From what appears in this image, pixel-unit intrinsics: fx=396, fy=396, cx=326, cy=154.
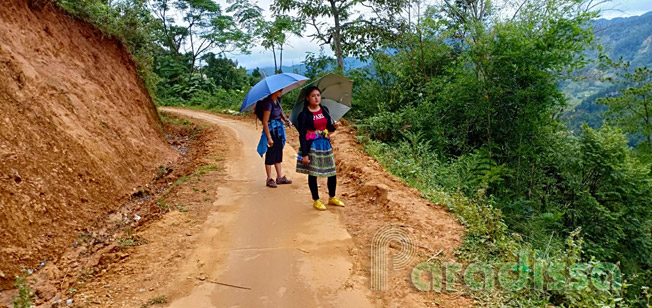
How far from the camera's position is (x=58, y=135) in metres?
6.18

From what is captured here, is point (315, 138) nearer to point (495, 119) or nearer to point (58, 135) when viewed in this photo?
point (58, 135)

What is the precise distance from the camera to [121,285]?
370 cm

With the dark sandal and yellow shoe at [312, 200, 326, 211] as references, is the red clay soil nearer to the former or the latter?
the dark sandal

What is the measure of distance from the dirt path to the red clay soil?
1863mm

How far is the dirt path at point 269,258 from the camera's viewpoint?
346 cm

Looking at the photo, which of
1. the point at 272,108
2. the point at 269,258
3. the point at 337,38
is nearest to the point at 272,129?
the point at 272,108

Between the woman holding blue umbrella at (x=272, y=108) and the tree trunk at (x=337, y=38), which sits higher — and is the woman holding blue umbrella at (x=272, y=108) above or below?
below

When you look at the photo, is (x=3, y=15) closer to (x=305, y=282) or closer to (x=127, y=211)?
(x=127, y=211)

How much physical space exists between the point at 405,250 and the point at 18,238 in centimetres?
427

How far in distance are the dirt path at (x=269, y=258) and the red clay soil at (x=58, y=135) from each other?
1.86 m

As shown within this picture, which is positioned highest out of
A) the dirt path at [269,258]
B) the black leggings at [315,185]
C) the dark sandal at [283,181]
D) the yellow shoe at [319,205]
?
the black leggings at [315,185]

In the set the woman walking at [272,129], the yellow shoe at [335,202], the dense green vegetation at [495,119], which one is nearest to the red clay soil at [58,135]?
the dense green vegetation at [495,119]

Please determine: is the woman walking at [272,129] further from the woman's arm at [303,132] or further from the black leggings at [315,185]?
the black leggings at [315,185]

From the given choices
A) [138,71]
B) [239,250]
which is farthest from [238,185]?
[138,71]
